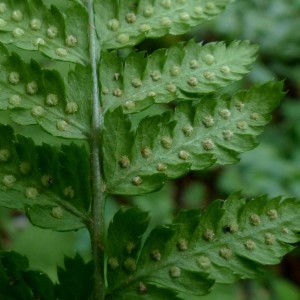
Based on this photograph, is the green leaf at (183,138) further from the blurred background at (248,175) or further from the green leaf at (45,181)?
the blurred background at (248,175)

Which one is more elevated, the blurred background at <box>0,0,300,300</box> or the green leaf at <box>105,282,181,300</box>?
the blurred background at <box>0,0,300,300</box>

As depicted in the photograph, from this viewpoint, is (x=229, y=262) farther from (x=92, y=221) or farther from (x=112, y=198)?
(x=112, y=198)

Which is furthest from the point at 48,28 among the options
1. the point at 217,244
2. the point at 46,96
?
the point at 217,244

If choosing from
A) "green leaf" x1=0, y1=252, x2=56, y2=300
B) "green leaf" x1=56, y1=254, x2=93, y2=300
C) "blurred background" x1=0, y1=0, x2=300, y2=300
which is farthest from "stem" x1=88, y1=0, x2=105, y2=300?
"blurred background" x1=0, y1=0, x2=300, y2=300

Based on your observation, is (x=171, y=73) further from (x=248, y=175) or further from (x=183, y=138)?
(x=248, y=175)

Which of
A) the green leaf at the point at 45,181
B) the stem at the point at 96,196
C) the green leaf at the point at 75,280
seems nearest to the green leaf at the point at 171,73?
the stem at the point at 96,196

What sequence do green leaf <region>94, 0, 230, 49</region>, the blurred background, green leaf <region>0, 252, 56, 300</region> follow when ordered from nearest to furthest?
green leaf <region>0, 252, 56, 300</region>
green leaf <region>94, 0, 230, 49</region>
the blurred background

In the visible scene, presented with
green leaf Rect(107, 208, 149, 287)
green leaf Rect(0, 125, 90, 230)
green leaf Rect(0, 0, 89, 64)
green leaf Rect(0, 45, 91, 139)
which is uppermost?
green leaf Rect(0, 0, 89, 64)

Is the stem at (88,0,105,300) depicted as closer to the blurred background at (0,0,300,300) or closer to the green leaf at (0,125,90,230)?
the green leaf at (0,125,90,230)
